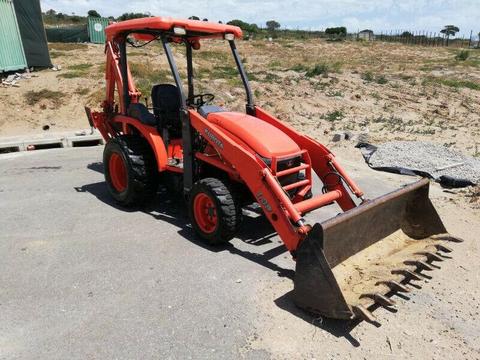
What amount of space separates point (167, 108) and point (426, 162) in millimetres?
4715

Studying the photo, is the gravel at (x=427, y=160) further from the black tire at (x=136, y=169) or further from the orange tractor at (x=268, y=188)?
the black tire at (x=136, y=169)

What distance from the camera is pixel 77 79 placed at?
529 inches

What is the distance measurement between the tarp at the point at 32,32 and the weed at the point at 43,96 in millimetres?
2528

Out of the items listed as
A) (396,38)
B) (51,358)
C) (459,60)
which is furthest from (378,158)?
(396,38)

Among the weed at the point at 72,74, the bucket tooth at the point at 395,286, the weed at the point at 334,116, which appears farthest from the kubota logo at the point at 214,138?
the weed at the point at 72,74

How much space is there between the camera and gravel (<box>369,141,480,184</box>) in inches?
290

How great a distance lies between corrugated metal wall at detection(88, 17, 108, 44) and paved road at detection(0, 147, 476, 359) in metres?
21.9

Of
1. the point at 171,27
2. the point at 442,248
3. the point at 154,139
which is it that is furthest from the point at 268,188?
the point at 171,27

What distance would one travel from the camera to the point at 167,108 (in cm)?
577

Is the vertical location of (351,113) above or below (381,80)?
below

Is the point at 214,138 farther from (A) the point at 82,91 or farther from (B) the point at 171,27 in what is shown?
(A) the point at 82,91

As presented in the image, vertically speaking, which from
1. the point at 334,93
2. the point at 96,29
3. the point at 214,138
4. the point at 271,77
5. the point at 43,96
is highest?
the point at 96,29

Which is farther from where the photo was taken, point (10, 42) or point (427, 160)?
point (10, 42)

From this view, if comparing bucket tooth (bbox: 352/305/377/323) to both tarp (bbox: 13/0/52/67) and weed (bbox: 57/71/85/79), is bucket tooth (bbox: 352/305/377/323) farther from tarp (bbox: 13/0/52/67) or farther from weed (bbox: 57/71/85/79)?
tarp (bbox: 13/0/52/67)
